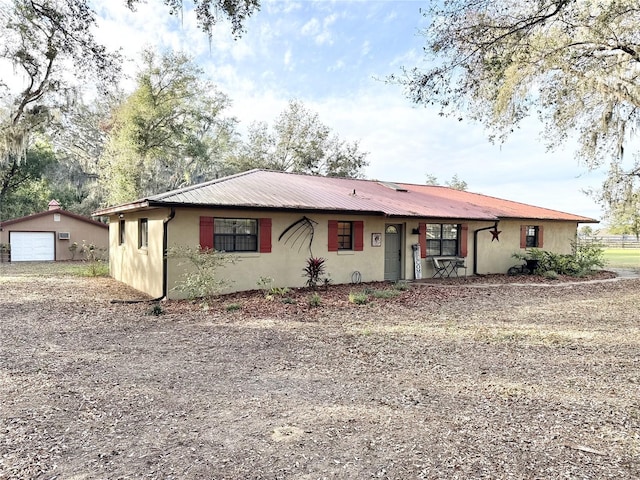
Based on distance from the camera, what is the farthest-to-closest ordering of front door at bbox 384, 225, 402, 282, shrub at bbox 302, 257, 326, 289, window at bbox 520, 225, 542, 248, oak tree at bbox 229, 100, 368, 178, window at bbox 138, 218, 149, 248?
oak tree at bbox 229, 100, 368, 178 → window at bbox 520, 225, 542, 248 → front door at bbox 384, 225, 402, 282 → window at bbox 138, 218, 149, 248 → shrub at bbox 302, 257, 326, 289

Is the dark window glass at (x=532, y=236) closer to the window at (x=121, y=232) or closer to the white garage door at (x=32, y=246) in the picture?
the window at (x=121, y=232)

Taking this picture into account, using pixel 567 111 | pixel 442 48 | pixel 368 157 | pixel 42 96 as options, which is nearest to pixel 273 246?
pixel 442 48

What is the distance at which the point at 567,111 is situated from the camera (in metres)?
10.0

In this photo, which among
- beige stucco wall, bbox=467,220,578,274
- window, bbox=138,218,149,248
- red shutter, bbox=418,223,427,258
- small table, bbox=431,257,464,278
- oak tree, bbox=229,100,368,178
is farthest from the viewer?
oak tree, bbox=229,100,368,178

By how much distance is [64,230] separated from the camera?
21.6 m

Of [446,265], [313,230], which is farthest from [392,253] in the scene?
[313,230]

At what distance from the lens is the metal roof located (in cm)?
1017

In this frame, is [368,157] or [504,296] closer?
[504,296]

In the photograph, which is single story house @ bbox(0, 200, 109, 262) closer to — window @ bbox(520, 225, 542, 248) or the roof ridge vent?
the roof ridge vent

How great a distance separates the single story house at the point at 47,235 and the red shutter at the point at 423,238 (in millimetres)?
17881

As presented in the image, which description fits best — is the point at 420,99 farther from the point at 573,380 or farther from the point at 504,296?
the point at 504,296

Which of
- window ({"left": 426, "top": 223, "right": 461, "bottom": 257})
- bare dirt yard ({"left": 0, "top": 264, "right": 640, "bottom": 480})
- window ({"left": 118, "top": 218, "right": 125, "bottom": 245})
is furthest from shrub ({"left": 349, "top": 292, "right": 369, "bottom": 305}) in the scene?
window ({"left": 118, "top": 218, "right": 125, "bottom": 245})

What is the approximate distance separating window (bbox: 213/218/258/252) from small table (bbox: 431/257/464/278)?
21.5ft

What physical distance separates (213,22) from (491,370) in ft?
18.9
